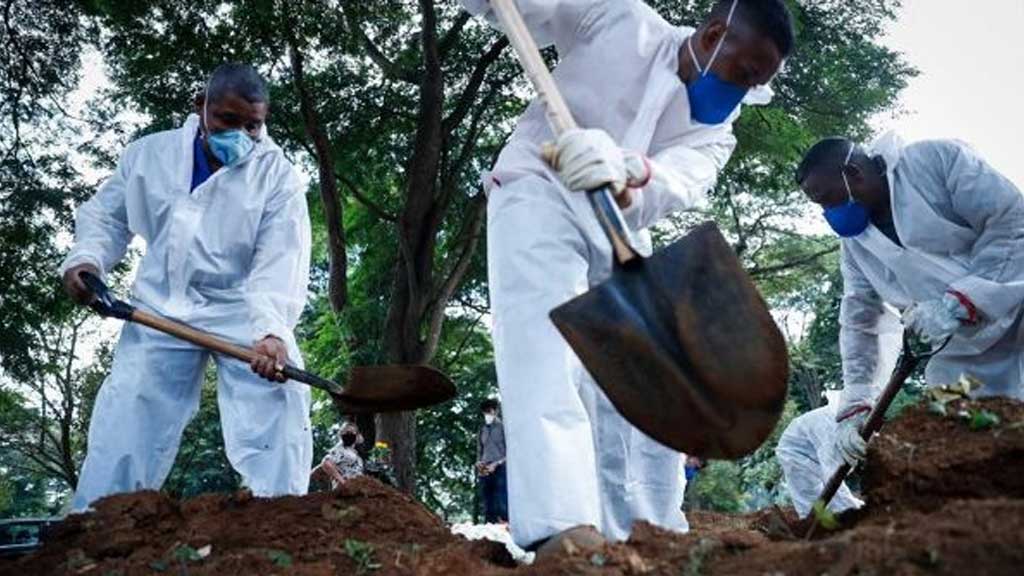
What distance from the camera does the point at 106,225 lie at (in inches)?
148

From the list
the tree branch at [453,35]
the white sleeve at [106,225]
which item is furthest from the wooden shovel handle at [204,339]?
the tree branch at [453,35]

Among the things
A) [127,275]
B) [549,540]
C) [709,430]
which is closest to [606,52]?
[709,430]

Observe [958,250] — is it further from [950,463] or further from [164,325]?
[164,325]

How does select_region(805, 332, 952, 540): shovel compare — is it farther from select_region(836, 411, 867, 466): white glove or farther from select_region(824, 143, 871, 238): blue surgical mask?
select_region(824, 143, 871, 238): blue surgical mask

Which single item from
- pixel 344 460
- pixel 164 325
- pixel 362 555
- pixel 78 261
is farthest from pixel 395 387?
pixel 344 460

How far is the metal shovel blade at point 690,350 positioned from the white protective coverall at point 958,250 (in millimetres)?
2262

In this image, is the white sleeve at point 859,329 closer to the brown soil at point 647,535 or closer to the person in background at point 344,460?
the brown soil at point 647,535

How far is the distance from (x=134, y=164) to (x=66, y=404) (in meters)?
19.2

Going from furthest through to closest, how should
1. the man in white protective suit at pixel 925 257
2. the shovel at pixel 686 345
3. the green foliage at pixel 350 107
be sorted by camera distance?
1. the green foliage at pixel 350 107
2. the man in white protective suit at pixel 925 257
3. the shovel at pixel 686 345

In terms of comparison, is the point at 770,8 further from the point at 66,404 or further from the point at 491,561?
the point at 66,404

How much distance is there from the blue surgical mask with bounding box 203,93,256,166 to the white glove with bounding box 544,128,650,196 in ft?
6.37

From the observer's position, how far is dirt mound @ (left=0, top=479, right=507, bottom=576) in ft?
7.44

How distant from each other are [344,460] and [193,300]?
16.3 feet

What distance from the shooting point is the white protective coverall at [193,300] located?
11.5 ft
